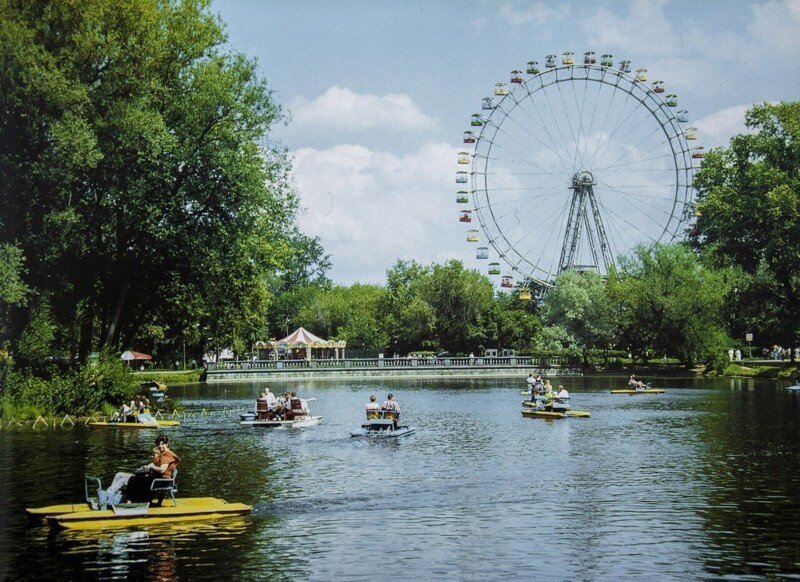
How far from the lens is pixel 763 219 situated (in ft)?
292

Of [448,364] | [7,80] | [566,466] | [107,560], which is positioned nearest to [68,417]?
[7,80]

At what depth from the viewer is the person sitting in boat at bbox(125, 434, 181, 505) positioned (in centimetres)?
2280

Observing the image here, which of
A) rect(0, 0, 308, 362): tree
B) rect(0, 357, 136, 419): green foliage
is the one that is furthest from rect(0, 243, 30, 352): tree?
rect(0, 357, 136, 419): green foliage

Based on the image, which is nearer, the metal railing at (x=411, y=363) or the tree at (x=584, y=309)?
the metal railing at (x=411, y=363)

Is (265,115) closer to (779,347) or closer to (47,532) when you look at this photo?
(47,532)

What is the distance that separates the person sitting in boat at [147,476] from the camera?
22.8 meters

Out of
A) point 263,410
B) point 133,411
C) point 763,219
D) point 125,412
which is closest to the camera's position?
point 125,412

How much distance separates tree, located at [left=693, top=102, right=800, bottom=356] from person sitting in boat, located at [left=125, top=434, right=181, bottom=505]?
233 feet

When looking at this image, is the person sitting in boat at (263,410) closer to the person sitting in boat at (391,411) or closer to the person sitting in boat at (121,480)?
the person sitting in boat at (391,411)

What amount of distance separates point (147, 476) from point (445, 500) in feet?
26.0

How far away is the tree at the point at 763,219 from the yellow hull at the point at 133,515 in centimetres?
7030

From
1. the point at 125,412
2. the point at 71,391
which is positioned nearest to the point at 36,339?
the point at 71,391

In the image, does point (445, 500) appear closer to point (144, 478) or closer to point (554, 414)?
point (144, 478)

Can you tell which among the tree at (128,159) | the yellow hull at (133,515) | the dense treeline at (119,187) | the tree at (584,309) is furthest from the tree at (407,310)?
the yellow hull at (133,515)
